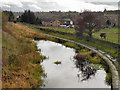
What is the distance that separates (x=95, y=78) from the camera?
1653 centimetres

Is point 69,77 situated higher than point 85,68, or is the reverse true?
point 85,68

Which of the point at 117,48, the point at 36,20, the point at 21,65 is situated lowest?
the point at 21,65

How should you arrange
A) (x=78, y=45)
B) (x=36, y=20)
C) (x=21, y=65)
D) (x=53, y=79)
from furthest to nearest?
1. (x=36, y=20)
2. (x=78, y=45)
3. (x=21, y=65)
4. (x=53, y=79)

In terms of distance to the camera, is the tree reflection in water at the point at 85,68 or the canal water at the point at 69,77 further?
the tree reflection in water at the point at 85,68

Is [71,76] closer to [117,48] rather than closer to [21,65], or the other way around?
[21,65]

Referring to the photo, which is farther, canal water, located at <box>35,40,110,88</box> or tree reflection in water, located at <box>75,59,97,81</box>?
tree reflection in water, located at <box>75,59,97,81</box>

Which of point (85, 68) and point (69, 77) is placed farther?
point (85, 68)

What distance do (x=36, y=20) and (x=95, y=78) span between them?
7223 cm

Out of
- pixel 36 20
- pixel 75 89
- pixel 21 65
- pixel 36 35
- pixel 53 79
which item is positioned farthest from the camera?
pixel 36 20

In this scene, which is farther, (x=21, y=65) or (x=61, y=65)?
(x=61, y=65)

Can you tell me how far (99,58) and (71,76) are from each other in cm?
689

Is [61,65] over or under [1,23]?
under

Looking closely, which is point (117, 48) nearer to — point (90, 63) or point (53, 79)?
point (90, 63)

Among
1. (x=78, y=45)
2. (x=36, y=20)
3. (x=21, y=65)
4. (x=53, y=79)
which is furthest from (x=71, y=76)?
(x=36, y=20)
